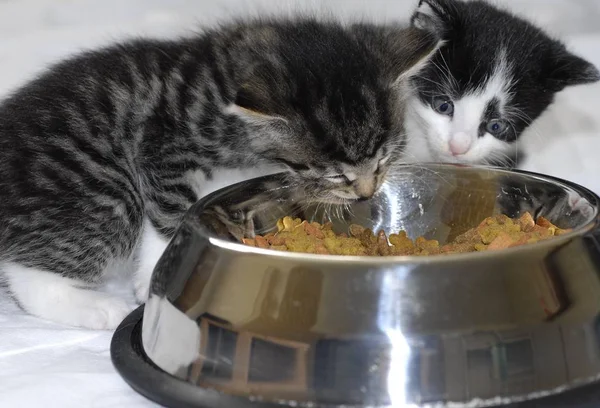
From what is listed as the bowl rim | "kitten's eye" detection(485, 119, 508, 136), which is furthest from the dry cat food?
"kitten's eye" detection(485, 119, 508, 136)

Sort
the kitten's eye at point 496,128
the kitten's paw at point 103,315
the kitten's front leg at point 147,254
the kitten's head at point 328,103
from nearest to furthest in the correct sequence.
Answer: the kitten's head at point 328,103
the kitten's paw at point 103,315
the kitten's front leg at point 147,254
the kitten's eye at point 496,128

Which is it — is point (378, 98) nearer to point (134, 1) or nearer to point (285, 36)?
point (285, 36)

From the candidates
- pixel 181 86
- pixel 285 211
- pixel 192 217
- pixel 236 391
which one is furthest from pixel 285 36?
pixel 236 391

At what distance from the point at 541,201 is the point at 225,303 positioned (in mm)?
775

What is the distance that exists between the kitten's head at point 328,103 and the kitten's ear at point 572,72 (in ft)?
1.34

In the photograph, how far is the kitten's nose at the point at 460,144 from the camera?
2098 mm

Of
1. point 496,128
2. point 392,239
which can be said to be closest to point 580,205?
point 392,239

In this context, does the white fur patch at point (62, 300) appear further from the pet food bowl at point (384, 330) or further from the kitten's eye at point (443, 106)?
the kitten's eye at point (443, 106)

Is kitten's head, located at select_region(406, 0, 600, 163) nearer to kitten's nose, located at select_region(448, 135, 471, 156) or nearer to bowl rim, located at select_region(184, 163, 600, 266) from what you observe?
kitten's nose, located at select_region(448, 135, 471, 156)

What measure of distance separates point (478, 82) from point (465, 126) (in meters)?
0.11

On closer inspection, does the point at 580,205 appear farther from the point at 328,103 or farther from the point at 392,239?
the point at 328,103

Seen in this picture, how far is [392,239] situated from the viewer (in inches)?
69.8

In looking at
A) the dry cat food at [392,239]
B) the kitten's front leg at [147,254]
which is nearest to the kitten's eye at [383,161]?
the dry cat food at [392,239]

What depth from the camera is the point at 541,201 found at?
1767mm
